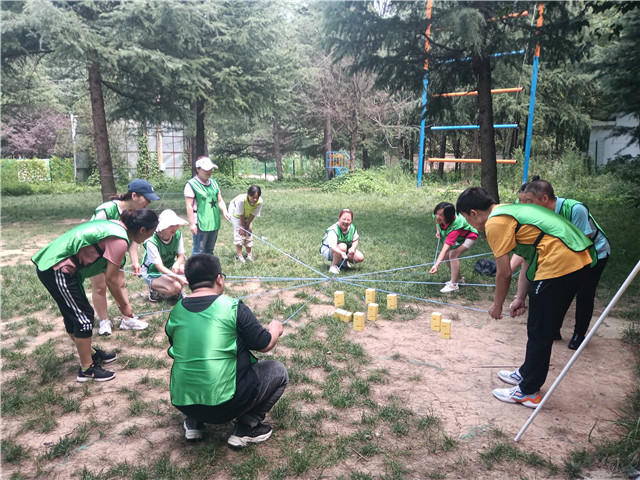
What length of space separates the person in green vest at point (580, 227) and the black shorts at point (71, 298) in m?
4.15

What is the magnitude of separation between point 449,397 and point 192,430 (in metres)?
2.03

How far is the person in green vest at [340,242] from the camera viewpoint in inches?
271

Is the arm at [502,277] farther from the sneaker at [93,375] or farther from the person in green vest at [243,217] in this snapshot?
the person in green vest at [243,217]

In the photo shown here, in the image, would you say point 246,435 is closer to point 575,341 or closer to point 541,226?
point 541,226

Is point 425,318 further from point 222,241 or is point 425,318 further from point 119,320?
point 222,241

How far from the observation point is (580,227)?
427 cm

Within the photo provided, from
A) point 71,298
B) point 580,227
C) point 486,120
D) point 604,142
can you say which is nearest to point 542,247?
point 580,227

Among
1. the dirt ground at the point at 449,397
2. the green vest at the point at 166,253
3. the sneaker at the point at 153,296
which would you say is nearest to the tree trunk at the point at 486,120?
the dirt ground at the point at 449,397

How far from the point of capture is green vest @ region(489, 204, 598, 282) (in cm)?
333

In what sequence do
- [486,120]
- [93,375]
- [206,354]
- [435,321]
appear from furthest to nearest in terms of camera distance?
1. [486,120]
2. [435,321]
3. [93,375]
4. [206,354]

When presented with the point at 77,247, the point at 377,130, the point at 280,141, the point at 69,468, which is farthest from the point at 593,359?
the point at 280,141

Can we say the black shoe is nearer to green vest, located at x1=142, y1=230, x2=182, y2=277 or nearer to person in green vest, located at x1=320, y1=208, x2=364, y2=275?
person in green vest, located at x1=320, y1=208, x2=364, y2=275

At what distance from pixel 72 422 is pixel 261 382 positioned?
157cm

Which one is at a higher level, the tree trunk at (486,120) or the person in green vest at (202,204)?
the tree trunk at (486,120)
